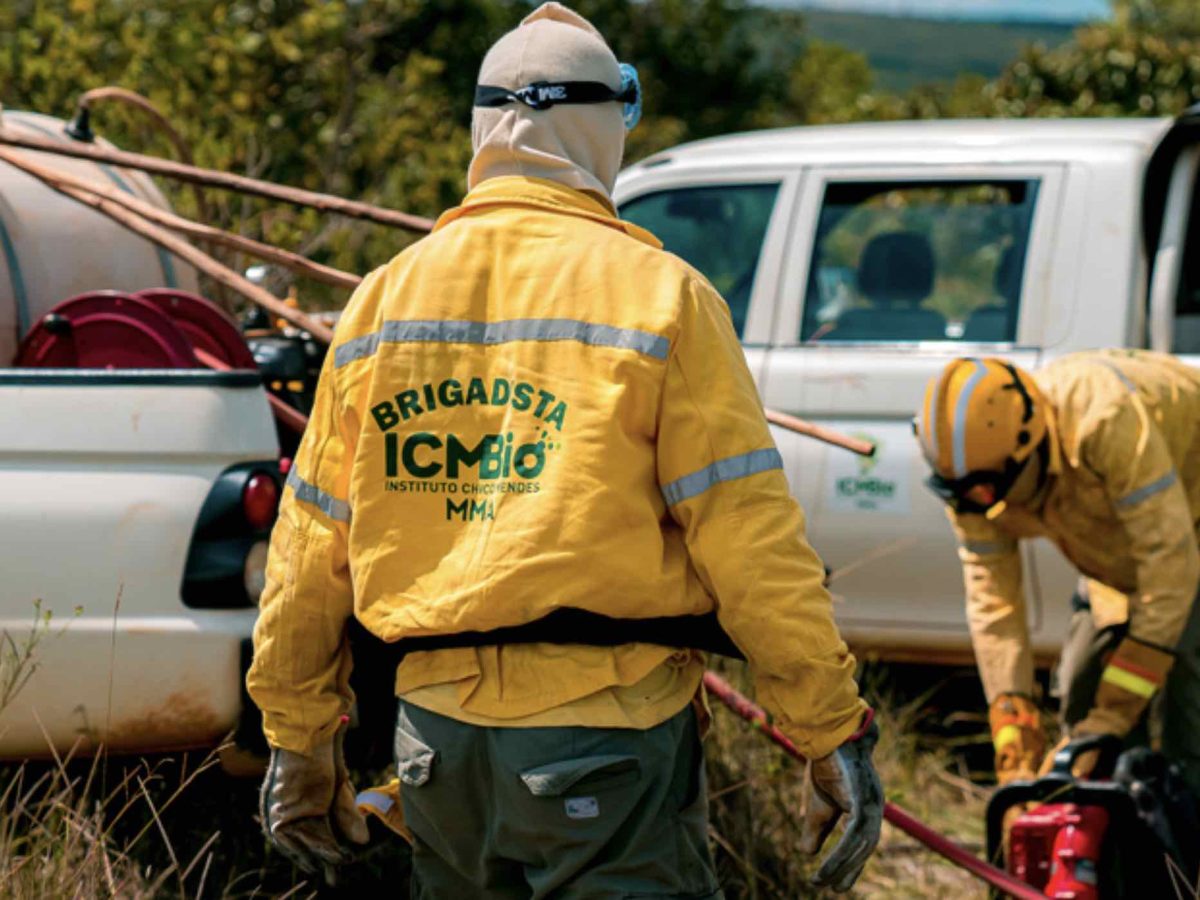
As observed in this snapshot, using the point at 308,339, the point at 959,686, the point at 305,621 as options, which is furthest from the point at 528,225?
the point at 959,686

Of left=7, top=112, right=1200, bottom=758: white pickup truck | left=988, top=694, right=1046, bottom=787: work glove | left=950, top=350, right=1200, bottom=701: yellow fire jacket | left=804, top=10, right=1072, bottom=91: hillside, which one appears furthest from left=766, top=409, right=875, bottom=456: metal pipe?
left=804, top=10, right=1072, bottom=91: hillside

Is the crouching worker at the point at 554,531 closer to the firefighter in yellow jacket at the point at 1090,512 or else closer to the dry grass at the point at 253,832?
the dry grass at the point at 253,832

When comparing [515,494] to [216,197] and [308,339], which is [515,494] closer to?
[308,339]

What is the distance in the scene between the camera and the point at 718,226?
561 centimetres

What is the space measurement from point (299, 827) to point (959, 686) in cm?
387

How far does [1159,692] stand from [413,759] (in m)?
2.89

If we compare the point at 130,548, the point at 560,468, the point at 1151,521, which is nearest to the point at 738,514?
the point at 560,468

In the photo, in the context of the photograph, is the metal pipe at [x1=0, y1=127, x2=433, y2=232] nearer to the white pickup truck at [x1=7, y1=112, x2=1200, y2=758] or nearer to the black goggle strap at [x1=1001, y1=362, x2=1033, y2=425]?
the white pickup truck at [x1=7, y1=112, x2=1200, y2=758]

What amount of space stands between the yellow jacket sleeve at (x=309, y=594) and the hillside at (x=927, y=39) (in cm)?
9055

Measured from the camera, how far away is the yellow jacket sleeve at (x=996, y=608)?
4203 mm

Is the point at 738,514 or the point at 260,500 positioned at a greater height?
the point at 738,514

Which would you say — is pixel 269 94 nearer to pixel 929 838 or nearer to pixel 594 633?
pixel 929 838

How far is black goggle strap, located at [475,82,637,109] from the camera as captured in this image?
7.86 feet

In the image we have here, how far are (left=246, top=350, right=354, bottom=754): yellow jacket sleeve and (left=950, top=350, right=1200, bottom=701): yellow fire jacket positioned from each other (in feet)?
7.11
